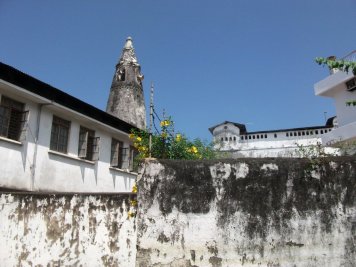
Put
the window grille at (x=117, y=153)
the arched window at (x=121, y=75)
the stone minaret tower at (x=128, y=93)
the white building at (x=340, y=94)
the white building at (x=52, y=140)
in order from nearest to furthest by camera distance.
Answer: the white building at (x=52, y=140)
the window grille at (x=117, y=153)
the white building at (x=340, y=94)
the stone minaret tower at (x=128, y=93)
the arched window at (x=121, y=75)

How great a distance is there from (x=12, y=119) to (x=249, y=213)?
29.8 feet

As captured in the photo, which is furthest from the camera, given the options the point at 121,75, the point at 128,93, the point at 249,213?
the point at 121,75

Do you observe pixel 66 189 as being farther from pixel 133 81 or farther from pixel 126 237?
pixel 133 81

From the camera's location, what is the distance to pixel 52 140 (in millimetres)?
13164

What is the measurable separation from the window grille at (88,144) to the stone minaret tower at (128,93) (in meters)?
11.6

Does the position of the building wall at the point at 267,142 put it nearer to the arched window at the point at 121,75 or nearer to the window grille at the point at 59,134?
the window grille at the point at 59,134

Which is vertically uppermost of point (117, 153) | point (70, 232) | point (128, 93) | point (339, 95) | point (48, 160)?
point (128, 93)

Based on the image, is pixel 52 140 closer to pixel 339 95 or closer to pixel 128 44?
pixel 339 95

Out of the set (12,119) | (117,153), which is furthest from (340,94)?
(12,119)

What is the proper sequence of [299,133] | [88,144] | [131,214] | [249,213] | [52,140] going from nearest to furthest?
1. [249,213]
2. [131,214]
3. [52,140]
4. [88,144]
5. [299,133]

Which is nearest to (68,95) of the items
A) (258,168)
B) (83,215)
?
(83,215)

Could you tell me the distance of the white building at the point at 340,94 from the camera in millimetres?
17942

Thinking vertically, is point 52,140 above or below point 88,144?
below

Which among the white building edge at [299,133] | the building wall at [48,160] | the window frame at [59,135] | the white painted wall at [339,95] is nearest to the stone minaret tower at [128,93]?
the white building edge at [299,133]
